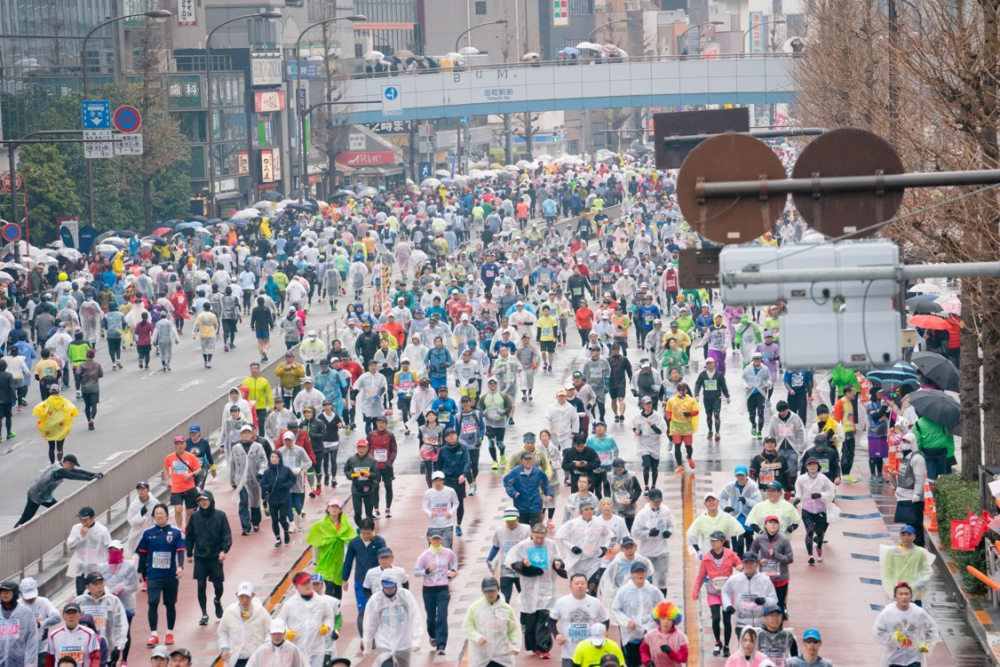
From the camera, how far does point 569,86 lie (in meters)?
78.7

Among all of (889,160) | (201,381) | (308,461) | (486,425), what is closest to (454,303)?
(201,381)

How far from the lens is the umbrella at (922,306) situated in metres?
26.5

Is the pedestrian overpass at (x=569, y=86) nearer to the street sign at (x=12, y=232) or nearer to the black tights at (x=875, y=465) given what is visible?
the street sign at (x=12, y=232)

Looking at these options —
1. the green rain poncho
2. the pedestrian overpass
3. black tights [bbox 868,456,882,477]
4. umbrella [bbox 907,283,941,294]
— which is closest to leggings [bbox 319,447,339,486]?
the green rain poncho

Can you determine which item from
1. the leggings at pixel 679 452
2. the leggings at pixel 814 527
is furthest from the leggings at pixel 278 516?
the leggings at pixel 814 527

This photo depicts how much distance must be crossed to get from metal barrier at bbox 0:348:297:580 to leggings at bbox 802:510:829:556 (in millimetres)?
8593

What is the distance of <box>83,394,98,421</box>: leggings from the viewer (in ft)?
86.2

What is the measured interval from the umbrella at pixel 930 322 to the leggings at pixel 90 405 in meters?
13.8

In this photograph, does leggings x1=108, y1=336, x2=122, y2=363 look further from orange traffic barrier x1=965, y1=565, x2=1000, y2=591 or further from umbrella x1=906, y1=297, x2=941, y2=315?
orange traffic barrier x1=965, y1=565, x2=1000, y2=591

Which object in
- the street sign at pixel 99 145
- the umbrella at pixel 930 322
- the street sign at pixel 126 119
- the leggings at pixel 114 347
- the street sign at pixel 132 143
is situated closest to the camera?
the umbrella at pixel 930 322

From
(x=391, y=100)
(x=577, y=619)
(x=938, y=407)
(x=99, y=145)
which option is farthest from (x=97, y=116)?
(x=391, y=100)

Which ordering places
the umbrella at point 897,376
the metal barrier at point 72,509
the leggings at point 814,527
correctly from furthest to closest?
the umbrella at point 897,376, the leggings at point 814,527, the metal barrier at point 72,509

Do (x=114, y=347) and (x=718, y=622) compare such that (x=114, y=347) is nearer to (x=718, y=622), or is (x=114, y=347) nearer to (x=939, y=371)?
(x=939, y=371)

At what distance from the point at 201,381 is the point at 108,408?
2751mm
